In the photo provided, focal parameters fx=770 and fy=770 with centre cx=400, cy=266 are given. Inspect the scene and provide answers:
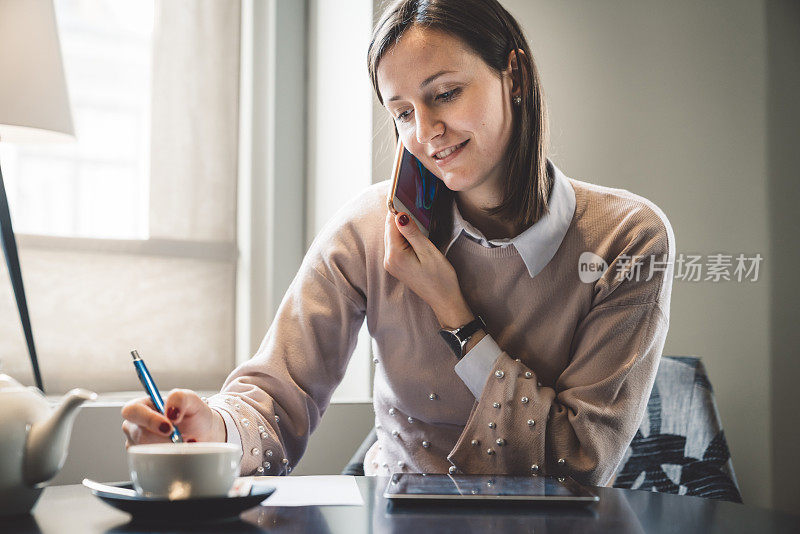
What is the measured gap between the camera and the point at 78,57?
2.14m

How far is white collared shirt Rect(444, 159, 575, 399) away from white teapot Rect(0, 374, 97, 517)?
58 cm

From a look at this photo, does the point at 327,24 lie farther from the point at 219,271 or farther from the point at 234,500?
the point at 234,500

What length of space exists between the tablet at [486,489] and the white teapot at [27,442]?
0.99ft

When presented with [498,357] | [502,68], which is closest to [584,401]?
[498,357]

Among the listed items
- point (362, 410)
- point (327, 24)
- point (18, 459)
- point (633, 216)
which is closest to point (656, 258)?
point (633, 216)

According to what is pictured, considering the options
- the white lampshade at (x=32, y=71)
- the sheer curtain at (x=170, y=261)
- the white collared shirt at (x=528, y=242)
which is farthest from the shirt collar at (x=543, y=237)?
→ the sheer curtain at (x=170, y=261)

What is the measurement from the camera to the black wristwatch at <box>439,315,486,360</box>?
3.74ft

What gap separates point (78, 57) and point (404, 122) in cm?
133

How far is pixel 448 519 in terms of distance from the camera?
66 cm

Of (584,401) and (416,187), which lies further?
(416,187)

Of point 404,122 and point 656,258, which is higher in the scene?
point 404,122

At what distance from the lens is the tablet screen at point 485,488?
2.41 feet

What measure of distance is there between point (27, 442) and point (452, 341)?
0.62m

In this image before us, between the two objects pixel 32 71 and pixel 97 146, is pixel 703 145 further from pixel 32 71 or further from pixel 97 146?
pixel 97 146
